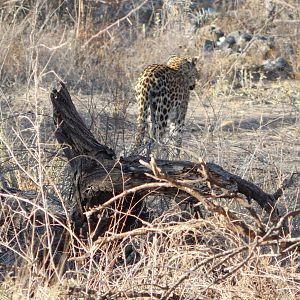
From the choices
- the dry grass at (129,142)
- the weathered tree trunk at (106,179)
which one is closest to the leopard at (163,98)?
the dry grass at (129,142)

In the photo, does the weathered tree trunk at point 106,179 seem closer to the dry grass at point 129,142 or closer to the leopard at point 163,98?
the dry grass at point 129,142

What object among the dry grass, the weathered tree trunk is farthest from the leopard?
the weathered tree trunk

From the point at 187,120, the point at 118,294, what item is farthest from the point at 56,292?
the point at 187,120

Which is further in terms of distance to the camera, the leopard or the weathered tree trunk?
the leopard

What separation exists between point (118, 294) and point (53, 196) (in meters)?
1.26

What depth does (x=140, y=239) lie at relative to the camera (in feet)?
13.0

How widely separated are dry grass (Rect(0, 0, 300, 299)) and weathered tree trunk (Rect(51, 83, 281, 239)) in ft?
0.35

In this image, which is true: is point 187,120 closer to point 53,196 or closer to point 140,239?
point 53,196

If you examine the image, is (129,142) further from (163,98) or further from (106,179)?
(106,179)

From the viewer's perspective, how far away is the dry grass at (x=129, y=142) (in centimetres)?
346

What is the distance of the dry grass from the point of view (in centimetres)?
346

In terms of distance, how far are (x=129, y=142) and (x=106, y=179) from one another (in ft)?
8.79

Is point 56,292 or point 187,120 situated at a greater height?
point 56,292

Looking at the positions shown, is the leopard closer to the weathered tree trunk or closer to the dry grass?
the dry grass
